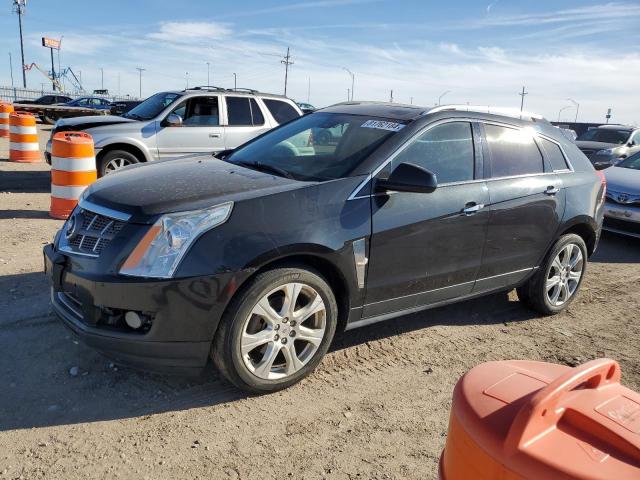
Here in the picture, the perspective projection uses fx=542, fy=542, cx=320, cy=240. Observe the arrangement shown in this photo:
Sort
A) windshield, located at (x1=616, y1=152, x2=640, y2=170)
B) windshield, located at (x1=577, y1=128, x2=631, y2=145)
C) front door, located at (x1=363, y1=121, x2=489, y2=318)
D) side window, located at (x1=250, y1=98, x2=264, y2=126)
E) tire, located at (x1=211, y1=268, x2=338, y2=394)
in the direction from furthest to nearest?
windshield, located at (x1=577, y1=128, x2=631, y2=145)
side window, located at (x1=250, y1=98, x2=264, y2=126)
windshield, located at (x1=616, y1=152, x2=640, y2=170)
front door, located at (x1=363, y1=121, x2=489, y2=318)
tire, located at (x1=211, y1=268, x2=338, y2=394)

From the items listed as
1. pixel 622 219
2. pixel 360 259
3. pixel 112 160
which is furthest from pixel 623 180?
pixel 112 160

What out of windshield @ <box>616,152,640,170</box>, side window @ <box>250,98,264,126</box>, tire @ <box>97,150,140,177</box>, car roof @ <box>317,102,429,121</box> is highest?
car roof @ <box>317,102,429,121</box>

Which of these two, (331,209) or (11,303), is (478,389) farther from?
(11,303)

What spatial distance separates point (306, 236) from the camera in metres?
3.12

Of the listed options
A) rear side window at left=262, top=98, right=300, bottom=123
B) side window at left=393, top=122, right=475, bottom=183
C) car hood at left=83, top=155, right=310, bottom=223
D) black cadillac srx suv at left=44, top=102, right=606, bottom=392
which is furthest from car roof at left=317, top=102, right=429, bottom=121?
rear side window at left=262, top=98, right=300, bottom=123

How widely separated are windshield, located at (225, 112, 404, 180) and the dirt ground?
4.35 ft

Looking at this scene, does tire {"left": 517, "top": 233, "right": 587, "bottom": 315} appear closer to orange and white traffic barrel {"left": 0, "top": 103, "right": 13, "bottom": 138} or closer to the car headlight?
the car headlight

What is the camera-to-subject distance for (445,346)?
4098 mm

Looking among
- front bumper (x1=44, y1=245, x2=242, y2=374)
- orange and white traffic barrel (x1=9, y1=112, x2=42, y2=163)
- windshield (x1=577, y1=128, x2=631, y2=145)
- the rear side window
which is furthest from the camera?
windshield (x1=577, y1=128, x2=631, y2=145)

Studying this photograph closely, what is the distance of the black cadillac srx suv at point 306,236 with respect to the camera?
2902mm

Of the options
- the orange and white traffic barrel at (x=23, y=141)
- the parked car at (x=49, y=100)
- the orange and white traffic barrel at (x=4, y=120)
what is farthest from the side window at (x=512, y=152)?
the parked car at (x=49, y=100)

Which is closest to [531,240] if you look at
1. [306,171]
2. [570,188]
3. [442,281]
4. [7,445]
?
[570,188]

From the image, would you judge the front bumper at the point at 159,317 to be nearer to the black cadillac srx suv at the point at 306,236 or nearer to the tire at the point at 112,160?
the black cadillac srx suv at the point at 306,236

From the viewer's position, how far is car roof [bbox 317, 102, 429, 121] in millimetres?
3986
